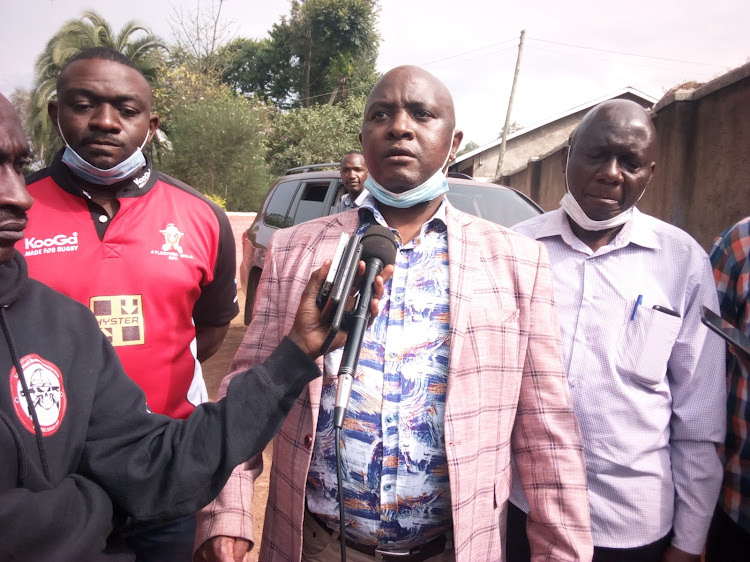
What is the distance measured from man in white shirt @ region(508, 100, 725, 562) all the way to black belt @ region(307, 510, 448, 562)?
1.52ft

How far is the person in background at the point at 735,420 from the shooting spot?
1.95 metres

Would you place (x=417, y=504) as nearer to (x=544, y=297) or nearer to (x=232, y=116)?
(x=544, y=297)

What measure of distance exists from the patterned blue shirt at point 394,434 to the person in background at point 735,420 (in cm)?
107

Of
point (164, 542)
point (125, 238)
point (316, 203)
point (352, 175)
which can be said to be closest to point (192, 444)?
point (164, 542)

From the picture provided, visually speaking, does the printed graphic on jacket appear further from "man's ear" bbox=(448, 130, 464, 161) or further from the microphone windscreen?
"man's ear" bbox=(448, 130, 464, 161)

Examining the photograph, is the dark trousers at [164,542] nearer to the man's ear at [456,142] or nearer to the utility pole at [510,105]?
the man's ear at [456,142]

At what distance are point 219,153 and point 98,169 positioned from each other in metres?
16.0

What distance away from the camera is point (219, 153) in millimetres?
17438

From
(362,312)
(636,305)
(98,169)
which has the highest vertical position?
(98,169)

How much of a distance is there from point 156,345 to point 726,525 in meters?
2.30

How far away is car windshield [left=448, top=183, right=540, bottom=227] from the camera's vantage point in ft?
16.8

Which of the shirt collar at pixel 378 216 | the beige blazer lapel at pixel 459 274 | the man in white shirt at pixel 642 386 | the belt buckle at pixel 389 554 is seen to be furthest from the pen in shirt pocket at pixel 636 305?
the belt buckle at pixel 389 554

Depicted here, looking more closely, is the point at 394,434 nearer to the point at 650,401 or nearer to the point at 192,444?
the point at 192,444

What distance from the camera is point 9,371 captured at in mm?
1287
